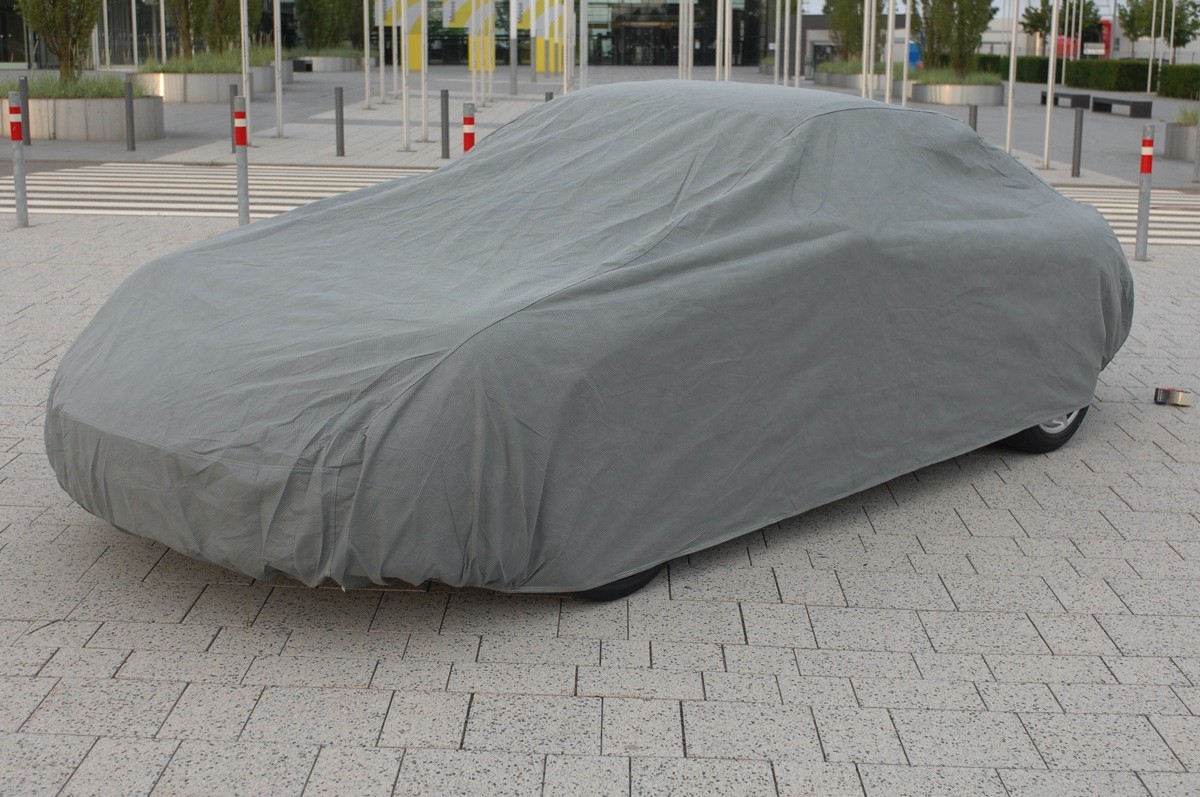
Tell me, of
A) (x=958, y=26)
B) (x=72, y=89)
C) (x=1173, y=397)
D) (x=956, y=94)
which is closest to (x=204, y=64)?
(x=72, y=89)

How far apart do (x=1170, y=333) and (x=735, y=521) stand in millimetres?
4835

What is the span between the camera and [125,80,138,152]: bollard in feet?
66.8

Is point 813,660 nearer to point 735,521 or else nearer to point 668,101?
point 735,521

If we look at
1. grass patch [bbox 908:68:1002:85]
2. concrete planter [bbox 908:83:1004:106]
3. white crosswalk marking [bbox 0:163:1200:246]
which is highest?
grass patch [bbox 908:68:1002:85]

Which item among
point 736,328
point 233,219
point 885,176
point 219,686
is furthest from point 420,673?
point 233,219

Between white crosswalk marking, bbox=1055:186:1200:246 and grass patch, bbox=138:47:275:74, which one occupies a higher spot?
→ grass patch, bbox=138:47:275:74

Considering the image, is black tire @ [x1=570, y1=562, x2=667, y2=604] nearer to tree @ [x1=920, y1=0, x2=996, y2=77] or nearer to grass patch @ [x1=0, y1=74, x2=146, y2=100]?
grass patch @ [x1=0, y1=74, x2=146, y2=100]

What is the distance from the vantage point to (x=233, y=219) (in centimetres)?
1291

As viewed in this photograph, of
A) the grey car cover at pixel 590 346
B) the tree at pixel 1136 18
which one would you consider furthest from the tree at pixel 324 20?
the grey car cover at pixel 590 346

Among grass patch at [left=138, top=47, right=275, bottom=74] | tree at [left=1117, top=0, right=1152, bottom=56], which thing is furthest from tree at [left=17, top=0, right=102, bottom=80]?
tree at [left=1117, top=0, right=1152, bottom=56]

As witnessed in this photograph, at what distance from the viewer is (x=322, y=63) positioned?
46719mm

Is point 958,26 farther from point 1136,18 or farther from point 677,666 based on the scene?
point 677,666

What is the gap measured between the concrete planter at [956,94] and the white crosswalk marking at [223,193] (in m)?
18.6

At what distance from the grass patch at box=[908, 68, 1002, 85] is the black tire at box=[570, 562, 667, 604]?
33.8 meters
